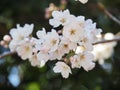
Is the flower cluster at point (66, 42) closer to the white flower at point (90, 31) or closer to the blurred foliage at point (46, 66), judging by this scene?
the white flower at point (90, 31)

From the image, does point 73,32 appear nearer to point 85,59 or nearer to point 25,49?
point 85,59

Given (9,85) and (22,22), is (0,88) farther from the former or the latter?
(22,22)

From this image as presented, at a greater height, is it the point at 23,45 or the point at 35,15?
the point at 35,15

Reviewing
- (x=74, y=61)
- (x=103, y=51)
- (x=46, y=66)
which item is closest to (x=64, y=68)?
(x=74, y=61)

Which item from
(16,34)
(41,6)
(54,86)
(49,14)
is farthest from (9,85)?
(16,34)

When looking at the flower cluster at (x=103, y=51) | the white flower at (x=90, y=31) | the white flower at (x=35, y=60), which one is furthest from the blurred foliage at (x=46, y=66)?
the white flower at (x=90, y=31)

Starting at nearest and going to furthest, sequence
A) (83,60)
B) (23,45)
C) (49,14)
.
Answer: (83,60) → (23,45) → (49,14)
